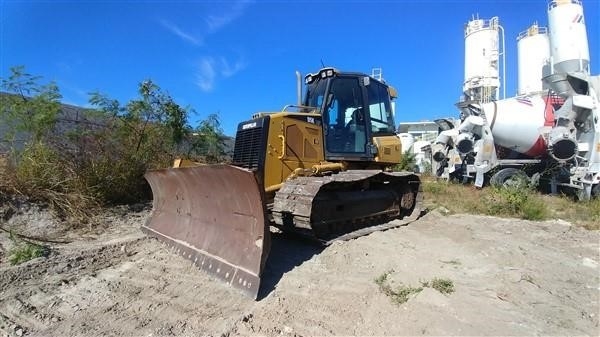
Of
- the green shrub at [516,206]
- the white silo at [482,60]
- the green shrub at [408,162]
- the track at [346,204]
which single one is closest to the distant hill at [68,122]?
the track at [346,204]

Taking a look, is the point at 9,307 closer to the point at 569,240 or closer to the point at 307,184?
the point at 307,184

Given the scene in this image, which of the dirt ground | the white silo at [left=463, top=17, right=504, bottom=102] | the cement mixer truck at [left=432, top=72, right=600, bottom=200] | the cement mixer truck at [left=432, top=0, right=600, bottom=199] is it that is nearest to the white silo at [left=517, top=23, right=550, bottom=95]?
the white silo at [left=463, top=17, right=504, bottom=102]

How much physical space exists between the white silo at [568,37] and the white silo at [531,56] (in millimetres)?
11035

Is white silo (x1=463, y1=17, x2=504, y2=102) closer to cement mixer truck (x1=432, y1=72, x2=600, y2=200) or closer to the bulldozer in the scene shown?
cement mixer truck (x1=432, y1=72, x2=600, y2=200)

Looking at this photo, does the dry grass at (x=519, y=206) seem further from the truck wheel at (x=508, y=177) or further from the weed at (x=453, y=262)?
the weed at (x=453, y=262)

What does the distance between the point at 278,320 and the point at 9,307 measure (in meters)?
2.46

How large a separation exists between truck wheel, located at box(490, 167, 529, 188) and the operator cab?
578 centimetres

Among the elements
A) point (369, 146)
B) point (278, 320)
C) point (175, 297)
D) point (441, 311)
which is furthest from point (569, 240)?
point (175, 297)

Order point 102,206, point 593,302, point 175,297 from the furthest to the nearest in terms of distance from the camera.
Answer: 1. point 102,206
2. point 175,297
3. point 593,302

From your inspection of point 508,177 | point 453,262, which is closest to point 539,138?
point 508,177

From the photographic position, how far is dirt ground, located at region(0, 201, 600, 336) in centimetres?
340

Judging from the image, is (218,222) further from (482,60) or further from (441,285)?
Answer: (482,60)

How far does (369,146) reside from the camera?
23.1ft

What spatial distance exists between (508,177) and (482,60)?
18.6 m
